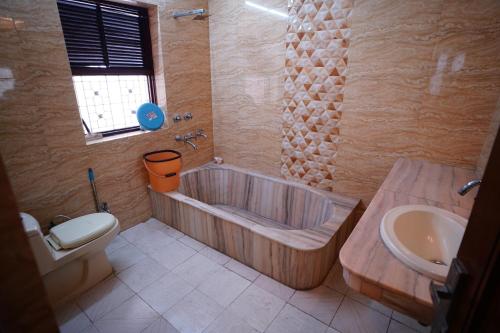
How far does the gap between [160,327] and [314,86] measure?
2276mm

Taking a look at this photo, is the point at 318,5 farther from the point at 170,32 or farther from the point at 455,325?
the point at 455,325

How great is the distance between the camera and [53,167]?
2047mm

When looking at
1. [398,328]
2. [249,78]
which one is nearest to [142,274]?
[398,328]

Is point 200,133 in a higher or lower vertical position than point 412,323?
higher

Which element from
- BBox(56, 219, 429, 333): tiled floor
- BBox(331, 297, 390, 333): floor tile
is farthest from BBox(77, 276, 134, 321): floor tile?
BBox(331, 297, 390, 333): floor tile

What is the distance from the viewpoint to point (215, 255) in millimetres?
2326

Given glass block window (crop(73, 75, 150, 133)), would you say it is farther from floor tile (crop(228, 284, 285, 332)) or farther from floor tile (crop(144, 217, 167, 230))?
floor tile (crop(228, 284, 285, 332))

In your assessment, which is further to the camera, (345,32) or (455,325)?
(345,32)

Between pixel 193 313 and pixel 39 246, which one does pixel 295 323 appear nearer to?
pixel 193 313

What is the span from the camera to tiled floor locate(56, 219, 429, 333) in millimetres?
1658

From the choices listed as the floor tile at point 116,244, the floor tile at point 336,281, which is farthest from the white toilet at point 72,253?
the floor tile at point 336,281

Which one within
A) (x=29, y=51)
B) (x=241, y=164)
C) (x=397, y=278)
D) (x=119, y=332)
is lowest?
(x=119, y=332)

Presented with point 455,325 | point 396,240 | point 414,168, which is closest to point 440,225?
point 396,240

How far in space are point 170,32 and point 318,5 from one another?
1.47 meters
